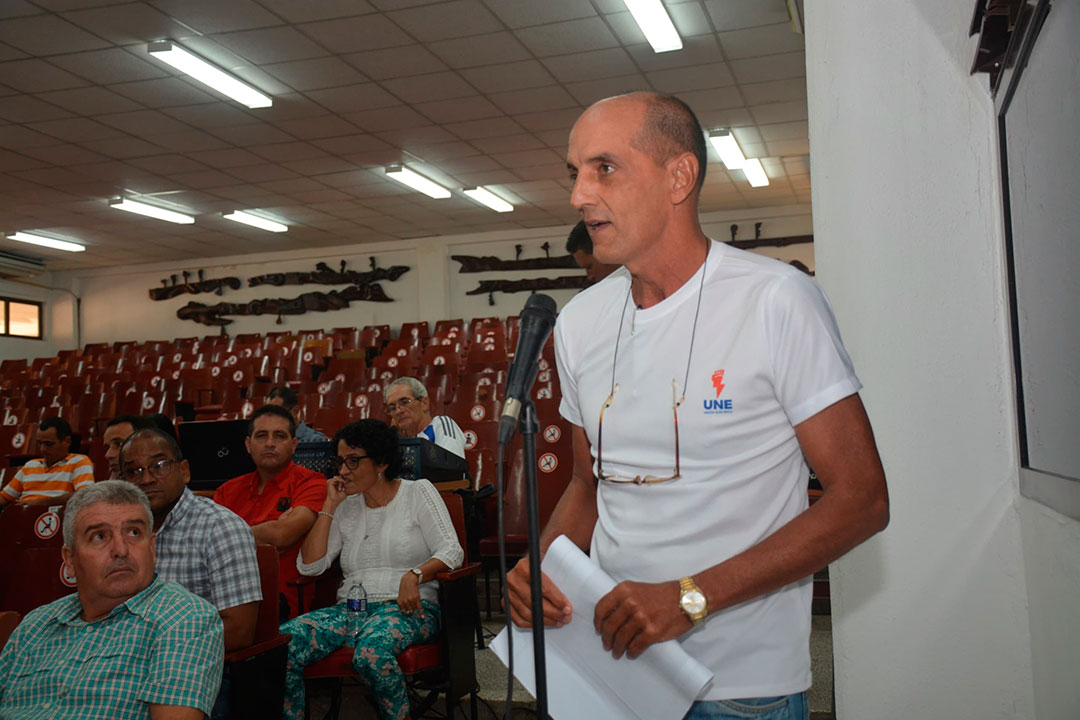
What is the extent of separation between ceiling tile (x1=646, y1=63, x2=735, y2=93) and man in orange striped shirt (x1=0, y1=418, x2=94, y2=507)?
5.18 meters

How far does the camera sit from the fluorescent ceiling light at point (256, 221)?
1227 cm

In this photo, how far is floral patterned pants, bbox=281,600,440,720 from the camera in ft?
9.70

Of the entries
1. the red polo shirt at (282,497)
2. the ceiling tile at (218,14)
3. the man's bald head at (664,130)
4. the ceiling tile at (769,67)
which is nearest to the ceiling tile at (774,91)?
the ceiling tile at (769,67)

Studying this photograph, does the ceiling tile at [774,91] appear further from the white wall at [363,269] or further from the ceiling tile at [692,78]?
the white wall at [363,269]

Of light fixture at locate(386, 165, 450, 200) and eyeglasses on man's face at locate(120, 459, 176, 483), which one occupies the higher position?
light fixture at locate(386, 165, 450, 200)

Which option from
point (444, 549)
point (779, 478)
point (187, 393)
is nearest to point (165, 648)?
point (444, 549)

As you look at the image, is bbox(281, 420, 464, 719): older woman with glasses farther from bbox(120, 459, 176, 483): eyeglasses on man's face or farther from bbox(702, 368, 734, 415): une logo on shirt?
bbox(702, 368, 734, 415): une logo on shirt

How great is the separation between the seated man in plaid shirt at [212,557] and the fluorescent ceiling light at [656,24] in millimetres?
4740

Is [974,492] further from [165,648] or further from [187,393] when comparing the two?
[187,393]

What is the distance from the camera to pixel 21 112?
312 inches

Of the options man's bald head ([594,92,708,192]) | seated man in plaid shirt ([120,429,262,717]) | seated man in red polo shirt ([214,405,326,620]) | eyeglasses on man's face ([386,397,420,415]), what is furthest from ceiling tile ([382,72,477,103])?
man's bald head ([594,92,708,192])

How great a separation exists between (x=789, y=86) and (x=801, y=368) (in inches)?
304

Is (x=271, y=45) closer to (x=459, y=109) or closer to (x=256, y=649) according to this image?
(x=459, y=109)

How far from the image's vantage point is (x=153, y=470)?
9.69 feet
